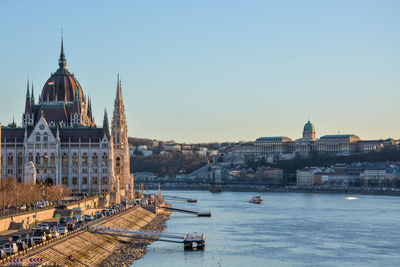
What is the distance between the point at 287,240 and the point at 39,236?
98.1ft

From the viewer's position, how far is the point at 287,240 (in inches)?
3012

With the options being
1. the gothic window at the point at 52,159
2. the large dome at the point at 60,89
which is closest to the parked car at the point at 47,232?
the gothic window at the point at 52,159

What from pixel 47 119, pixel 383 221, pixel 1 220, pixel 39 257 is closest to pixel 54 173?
pixel 47 119

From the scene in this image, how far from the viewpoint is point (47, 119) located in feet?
409

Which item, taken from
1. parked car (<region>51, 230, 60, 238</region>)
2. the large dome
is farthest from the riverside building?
parked car (<region>51, 230, 60, 238</region>)

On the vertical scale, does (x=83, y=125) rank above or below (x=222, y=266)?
above

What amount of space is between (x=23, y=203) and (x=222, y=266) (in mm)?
32606

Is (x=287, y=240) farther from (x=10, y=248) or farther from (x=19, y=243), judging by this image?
(x=10, y=248)

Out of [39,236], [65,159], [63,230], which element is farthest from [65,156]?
[39,236]

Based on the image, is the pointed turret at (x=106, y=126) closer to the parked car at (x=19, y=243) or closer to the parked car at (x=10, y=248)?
the parked car at (x=19, y=243)

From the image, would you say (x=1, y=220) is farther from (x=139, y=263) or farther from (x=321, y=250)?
(x=321, y=250)

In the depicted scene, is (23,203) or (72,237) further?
(23,203)

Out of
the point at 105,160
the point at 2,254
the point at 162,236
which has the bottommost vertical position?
the point at 162,236

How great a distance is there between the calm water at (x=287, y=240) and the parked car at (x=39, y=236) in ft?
23.8
